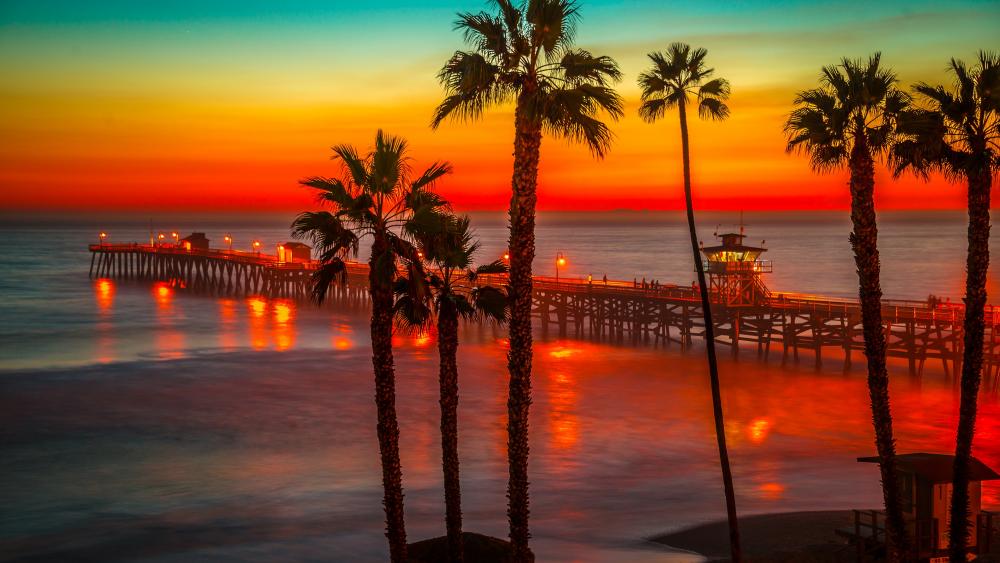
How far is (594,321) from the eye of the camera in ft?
222

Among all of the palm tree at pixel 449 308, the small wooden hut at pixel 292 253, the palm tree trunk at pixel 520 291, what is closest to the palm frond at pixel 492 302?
the palm tree at pixel 449 308

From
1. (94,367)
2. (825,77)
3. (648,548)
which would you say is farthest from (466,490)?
(94,367)

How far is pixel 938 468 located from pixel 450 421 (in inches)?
318

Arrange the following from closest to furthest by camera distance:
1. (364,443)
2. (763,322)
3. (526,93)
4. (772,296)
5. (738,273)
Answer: (526,93) → (364,443) → (763,322) → (738,273) → (772,296)

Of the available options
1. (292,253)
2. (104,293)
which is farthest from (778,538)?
(104,293)

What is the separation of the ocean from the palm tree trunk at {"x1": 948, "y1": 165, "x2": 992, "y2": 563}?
19.1 feet

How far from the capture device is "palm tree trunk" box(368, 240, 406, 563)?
15.8 m

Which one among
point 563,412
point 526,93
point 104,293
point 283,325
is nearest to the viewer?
point 526,93

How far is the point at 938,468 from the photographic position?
18.5 meters

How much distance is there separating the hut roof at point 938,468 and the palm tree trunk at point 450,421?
6.93 metres

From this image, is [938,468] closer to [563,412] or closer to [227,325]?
[563,412]

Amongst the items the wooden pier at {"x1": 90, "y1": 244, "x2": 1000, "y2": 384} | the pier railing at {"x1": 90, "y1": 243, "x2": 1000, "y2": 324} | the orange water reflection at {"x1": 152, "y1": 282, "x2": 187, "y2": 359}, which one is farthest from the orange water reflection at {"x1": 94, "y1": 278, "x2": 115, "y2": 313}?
the wooden pier at {"x1": 90, "y1": 244, "x2": 1000, "y2": 384}

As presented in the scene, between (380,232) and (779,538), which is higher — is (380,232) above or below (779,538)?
above

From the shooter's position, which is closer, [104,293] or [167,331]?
[167,331]
